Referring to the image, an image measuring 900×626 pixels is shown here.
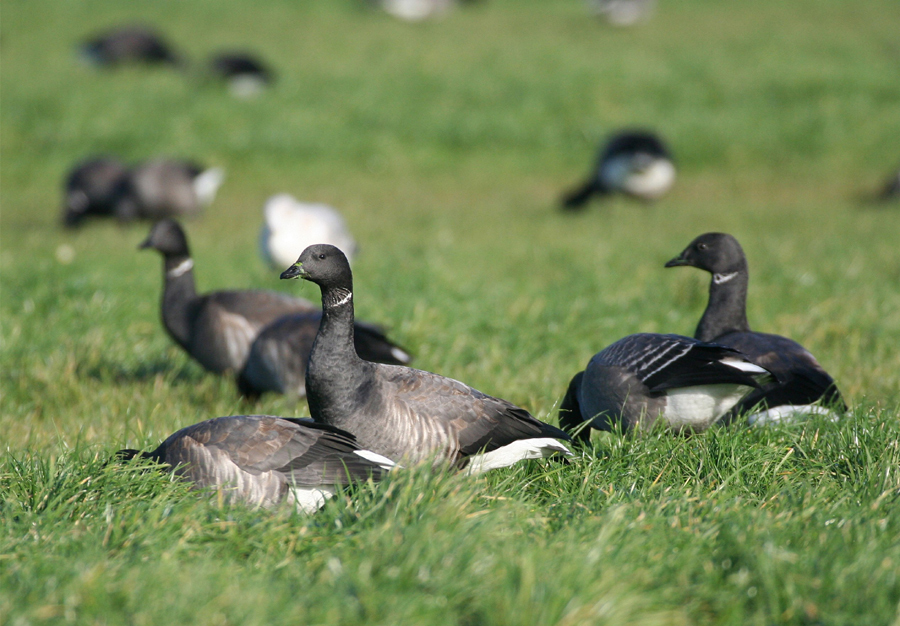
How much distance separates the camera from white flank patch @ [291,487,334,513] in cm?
346

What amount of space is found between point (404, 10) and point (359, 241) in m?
16.1

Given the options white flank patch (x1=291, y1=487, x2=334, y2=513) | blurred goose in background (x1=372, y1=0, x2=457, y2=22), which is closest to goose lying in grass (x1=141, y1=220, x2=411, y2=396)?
white flank patch (x1=291, y1=487, x2=334, y2=513)

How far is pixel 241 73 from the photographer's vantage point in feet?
55.7

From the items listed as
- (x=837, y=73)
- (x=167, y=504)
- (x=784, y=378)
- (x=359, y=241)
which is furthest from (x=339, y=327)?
(x=837, y=73)

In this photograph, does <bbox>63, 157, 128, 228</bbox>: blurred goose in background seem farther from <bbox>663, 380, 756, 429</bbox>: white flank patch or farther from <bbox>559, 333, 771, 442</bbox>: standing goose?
<bbox>663, 380, 756, 429</bbox>: white flank patch

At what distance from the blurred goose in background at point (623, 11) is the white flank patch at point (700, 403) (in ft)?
70.8

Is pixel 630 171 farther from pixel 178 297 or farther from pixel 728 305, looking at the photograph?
pixel 178 297

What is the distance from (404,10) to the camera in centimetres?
2450

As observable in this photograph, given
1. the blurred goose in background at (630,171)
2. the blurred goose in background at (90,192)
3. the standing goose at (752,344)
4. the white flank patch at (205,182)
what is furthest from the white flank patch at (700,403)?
the blurred goose in background at (90,192)

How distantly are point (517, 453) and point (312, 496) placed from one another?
3.05 ft

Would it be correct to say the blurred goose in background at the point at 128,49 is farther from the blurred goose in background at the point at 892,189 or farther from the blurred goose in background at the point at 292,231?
the blurred goose in background at the point at 892,189

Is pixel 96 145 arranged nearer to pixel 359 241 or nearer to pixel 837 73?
pixel 359 241

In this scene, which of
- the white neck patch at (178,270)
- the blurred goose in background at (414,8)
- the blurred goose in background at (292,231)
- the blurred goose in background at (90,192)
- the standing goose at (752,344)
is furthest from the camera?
the blurred goose in background at (414,8)

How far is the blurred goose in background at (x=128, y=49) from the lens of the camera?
1842cm
